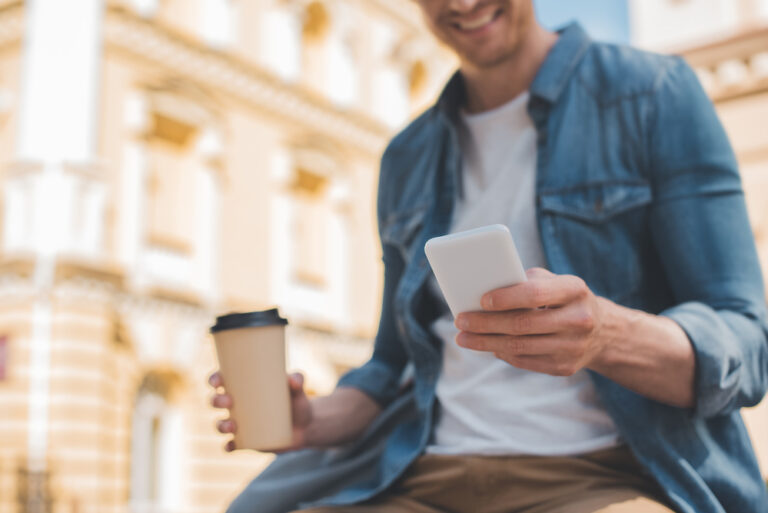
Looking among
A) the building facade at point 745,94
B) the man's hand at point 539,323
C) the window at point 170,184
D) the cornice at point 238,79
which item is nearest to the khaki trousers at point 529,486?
the man's hand at point 539,323

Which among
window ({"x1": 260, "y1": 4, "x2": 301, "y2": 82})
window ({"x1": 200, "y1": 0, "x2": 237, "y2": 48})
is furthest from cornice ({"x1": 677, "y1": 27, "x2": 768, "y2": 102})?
window ({"x1": 260, "y1": 4, "x2": 301, "y2": 82})

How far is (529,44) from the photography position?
119cm

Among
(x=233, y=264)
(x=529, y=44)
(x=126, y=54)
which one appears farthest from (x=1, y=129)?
(x=529, y=44)

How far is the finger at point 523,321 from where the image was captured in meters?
0.74

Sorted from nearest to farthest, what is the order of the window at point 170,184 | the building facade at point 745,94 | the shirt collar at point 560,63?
1. the shirt collar at point 560,63
2. the building facade at point 745,94
3. the window at point 170,184

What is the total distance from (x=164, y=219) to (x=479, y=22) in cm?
727

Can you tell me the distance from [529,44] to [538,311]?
0.59 m

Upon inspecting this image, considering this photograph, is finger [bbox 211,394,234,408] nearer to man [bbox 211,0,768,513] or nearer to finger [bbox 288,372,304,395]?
man [bbox 211,0,768,513]

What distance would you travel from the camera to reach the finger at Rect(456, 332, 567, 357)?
75 cm

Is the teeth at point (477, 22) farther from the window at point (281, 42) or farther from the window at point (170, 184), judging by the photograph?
the window at point (281, 42)

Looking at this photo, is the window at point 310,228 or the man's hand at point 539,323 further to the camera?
the window at point 310,228

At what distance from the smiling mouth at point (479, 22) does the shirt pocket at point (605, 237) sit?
11.2 inches

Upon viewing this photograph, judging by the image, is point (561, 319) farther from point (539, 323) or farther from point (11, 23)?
point (11, 23)

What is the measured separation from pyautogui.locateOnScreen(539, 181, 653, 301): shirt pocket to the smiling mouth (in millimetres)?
284
